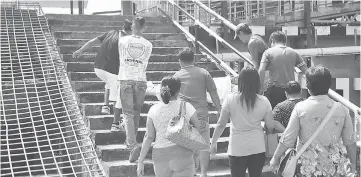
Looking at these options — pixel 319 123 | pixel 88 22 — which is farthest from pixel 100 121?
pixel 88 22

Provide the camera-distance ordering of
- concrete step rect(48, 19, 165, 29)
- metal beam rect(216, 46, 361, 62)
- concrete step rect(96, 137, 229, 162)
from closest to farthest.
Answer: concrete step rect(96, 137, 229, 162) → concrete step rect(48, 19, 165, 29) → metal beam rect(216, 46, 361, 62)

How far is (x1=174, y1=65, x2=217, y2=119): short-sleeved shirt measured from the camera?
16.9 feet

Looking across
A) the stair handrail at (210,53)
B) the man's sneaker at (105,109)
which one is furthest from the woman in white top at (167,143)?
the stair handrail at (210,53)

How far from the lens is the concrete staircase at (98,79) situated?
19.6 feet

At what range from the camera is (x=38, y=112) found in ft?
24.8

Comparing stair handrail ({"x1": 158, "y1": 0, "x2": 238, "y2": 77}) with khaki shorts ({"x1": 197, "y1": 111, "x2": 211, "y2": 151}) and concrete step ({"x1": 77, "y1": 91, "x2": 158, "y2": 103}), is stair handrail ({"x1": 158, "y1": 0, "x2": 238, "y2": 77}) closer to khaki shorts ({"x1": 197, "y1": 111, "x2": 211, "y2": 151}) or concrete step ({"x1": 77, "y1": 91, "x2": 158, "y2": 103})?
concrete step ({"x1": 77, "y1": 91, "x2": 158, "y2": 103})

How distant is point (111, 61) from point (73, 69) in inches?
75.8

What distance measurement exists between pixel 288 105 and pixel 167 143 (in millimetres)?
1246

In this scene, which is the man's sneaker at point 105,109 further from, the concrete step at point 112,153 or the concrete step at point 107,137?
the concrete step at point 112,153

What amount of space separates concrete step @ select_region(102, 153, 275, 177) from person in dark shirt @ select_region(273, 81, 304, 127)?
4.28ft

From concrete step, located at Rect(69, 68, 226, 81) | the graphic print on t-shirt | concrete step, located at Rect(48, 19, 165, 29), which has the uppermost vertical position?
concrete step, located at Rect(48, 19, 165, 29)

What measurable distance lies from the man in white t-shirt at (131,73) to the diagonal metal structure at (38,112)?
0.60m

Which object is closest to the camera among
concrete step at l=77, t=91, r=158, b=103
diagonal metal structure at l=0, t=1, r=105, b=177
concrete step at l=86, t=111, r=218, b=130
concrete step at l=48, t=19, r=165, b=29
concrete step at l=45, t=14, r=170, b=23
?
diagonal metal structure at l=0, t=1, r=105, b=177

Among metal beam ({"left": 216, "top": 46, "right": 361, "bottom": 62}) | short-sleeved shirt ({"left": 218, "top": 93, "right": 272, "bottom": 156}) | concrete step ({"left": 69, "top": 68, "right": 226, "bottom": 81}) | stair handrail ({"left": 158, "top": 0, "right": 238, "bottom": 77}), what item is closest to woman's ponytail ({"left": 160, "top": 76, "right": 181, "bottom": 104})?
short-sleeved shirt ({"left": 218, "top": 93, "right": 272, "bottom": 156})
